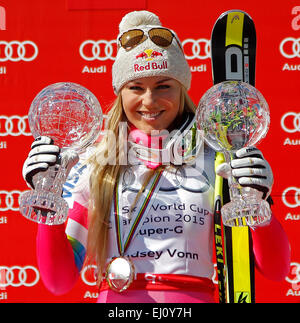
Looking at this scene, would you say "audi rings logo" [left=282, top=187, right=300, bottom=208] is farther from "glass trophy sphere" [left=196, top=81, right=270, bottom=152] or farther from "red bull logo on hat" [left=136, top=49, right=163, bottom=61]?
"glass trophy sphere" [left=196, top=81, right=270, bottom=152]

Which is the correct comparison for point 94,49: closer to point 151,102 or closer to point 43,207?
point 151,102

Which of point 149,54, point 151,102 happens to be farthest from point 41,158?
point 149,54

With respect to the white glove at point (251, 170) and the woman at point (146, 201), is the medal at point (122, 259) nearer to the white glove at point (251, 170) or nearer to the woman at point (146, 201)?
the woman at point (146, 201)

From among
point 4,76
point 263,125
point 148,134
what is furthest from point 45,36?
point 263,125

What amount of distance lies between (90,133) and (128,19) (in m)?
0.72

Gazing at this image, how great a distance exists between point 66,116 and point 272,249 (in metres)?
0.85

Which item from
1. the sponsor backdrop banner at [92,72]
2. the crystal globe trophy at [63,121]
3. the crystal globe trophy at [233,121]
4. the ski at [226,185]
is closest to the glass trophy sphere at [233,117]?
the crystal globe trophy at [233,121]

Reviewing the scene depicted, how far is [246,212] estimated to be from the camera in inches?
73.4

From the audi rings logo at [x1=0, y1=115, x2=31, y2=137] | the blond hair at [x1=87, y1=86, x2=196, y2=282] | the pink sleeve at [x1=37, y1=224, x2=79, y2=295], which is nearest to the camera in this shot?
the pink sleeve at [x1=37, y1=224, x2=79, y2=295]

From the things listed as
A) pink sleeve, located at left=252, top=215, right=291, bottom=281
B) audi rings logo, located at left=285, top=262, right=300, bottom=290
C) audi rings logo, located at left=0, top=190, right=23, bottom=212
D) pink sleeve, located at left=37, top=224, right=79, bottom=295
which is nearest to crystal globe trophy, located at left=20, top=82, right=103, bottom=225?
pink sleeve, located at left=37, top=224, right=79, bottom=295

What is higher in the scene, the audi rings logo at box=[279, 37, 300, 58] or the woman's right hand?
the audi rings logo at box=[279, 37, 300, 58]

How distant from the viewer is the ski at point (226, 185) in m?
2.24

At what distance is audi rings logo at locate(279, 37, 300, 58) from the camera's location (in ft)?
11.1
